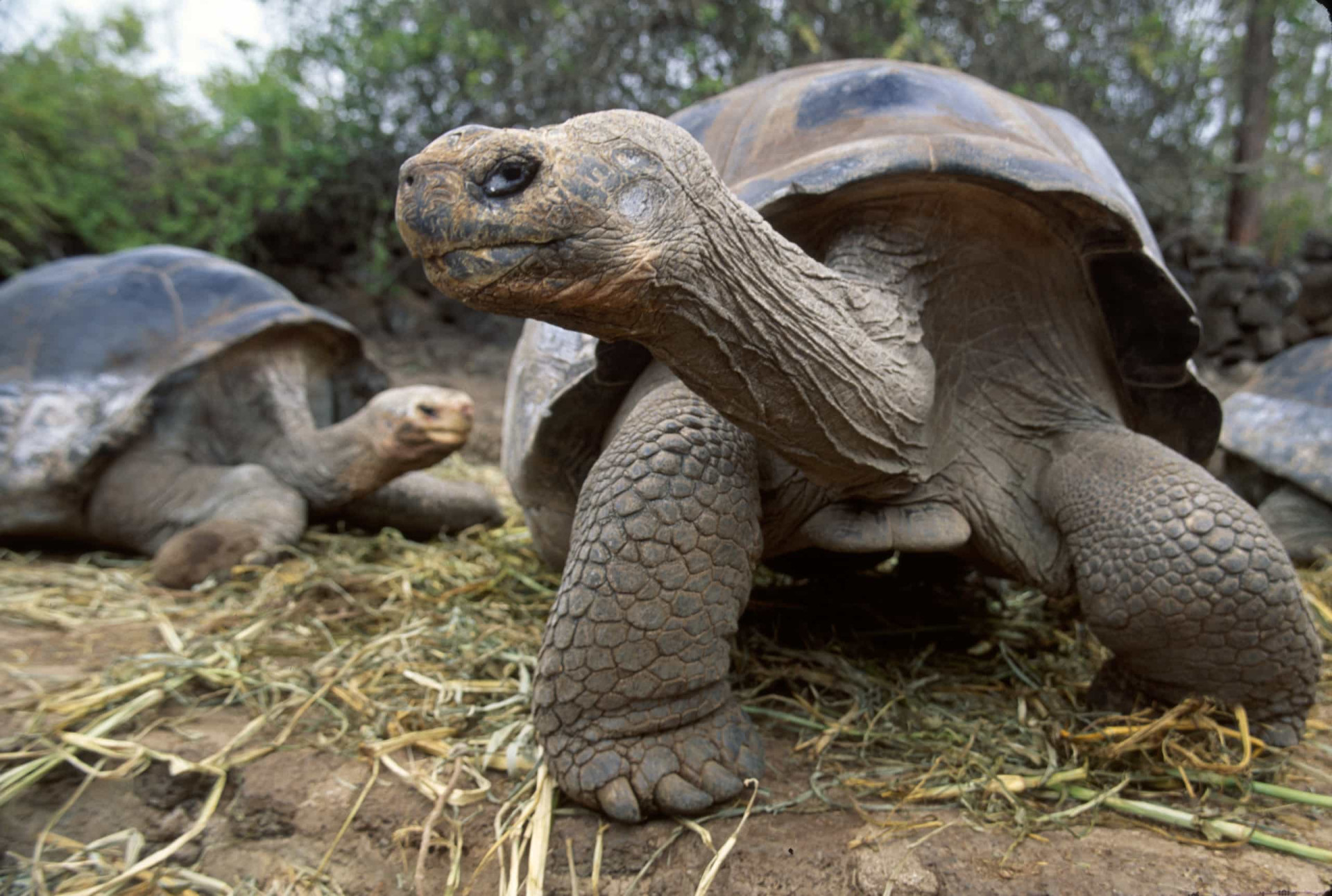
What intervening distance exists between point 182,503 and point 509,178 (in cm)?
316

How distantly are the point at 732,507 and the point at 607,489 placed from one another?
0.74 feet

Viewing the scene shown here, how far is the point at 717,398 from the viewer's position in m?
1.38

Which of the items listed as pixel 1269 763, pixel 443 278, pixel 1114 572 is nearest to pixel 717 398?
pixel 443 278

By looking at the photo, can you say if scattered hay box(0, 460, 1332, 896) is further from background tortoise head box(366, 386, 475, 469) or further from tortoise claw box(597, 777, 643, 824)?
background tortoise head box(366, 386, 475, 469)

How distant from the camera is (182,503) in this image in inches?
143

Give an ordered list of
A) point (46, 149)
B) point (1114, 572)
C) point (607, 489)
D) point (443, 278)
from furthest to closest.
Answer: point (46, 149) → point (1114, 572) → point (607, 489) → point (443, 278)

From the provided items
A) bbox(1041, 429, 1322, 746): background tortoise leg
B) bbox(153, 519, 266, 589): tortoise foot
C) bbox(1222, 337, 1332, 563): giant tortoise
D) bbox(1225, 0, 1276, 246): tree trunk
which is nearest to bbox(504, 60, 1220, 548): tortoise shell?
bbox(1041, 429, 1322, 746): background tortoise leg

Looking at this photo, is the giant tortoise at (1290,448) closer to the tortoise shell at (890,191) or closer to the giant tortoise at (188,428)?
the tortoise shell at (890,191)

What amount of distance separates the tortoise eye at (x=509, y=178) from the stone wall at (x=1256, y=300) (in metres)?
7.80

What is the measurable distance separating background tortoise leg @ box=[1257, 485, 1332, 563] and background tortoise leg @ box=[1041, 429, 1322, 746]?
7.33ft

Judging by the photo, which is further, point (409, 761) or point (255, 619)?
point (255, 619)

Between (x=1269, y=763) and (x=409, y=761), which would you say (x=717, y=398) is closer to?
(x=409, y=761)

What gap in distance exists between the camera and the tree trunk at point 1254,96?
6992 millimetres

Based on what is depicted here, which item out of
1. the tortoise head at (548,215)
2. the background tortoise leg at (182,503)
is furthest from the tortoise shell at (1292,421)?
the background tortoise leg at (182,503)
